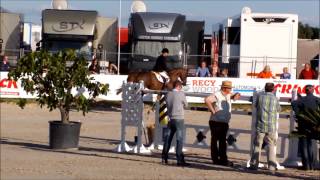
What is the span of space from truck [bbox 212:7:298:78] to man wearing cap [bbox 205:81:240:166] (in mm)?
19989

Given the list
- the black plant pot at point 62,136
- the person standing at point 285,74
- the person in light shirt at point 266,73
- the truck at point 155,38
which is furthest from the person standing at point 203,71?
the black plant pot at point 62,136

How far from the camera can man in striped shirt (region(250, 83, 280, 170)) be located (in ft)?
48.9

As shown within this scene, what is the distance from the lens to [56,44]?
34750 millimetres

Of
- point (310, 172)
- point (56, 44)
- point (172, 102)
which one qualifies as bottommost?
point (310, 172)

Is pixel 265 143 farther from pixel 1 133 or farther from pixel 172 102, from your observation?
pixel 1 133

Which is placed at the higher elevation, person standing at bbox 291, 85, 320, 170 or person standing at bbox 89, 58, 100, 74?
person standing at bbox 89, 58, 100, 74

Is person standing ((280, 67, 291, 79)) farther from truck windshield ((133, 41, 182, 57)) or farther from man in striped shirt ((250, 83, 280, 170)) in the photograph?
man in striped shirt ((250, 83, 280, 170))

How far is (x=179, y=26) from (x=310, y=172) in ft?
61.7

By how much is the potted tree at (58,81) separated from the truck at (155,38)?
14.7 meters

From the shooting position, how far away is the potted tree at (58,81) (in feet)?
59.0

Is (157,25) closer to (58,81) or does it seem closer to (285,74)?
(285,74)

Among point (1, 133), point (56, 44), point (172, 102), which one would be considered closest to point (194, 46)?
point (56, 44)

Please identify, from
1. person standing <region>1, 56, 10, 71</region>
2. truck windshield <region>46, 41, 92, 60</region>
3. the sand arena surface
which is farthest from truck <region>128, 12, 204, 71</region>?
the sand arena surface

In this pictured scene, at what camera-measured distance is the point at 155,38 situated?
33.3 m
